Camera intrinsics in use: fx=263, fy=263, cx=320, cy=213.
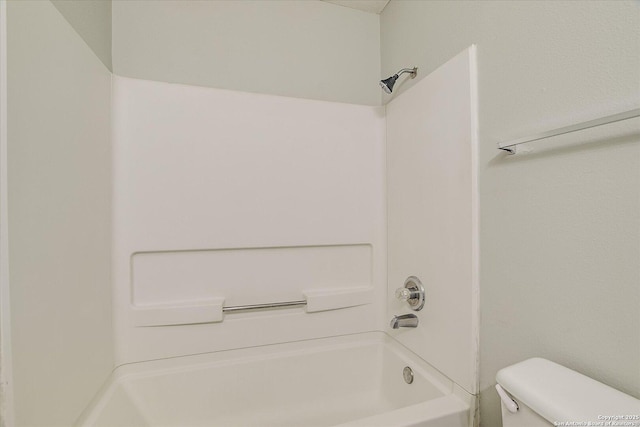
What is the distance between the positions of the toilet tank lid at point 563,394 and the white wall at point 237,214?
2.78 feet

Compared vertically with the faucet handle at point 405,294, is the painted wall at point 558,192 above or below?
above

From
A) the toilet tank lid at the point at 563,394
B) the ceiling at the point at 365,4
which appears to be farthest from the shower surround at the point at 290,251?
the ceiling at the point at 365,4

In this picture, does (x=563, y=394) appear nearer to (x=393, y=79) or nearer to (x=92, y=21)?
(x=393, y=79)

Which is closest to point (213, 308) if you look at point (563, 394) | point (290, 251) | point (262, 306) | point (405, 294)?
point (262, 306)

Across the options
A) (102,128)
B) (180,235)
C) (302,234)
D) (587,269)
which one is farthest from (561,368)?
(102,128)

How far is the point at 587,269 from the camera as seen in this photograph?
0.61m

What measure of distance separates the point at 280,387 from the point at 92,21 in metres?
1.70

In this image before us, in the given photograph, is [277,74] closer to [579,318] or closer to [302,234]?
[302,234]

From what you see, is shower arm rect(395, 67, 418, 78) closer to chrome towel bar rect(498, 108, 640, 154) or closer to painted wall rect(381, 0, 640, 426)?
painted wall rect(381, 0, 640, 426)

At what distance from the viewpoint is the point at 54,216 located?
0.74m

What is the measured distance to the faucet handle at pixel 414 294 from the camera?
113 cm

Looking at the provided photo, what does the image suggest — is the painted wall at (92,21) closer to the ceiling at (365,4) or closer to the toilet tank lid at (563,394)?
the ceiling at (365,4)

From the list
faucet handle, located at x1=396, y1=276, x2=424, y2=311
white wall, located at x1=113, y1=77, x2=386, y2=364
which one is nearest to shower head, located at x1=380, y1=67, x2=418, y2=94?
white wall, located at x1=113, y1=77, x2=386, y2=364

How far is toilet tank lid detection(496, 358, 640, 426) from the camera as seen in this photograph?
0.48 metres
